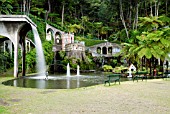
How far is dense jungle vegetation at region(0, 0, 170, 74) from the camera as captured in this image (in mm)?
28728

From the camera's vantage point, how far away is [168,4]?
4256cm

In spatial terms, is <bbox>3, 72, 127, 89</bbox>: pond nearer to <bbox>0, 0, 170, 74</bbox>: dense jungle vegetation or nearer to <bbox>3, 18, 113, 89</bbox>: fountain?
<bbox>3, 18, 113, 89</bbox>: fountain

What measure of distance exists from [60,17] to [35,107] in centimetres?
4864

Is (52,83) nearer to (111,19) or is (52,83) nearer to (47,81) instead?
(47,81)

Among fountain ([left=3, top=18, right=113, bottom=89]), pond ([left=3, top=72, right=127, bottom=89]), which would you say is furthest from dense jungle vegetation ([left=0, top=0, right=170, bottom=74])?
pond ([left=3, top=72, right=127, bottom=89])

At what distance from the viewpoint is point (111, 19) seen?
2323 inches

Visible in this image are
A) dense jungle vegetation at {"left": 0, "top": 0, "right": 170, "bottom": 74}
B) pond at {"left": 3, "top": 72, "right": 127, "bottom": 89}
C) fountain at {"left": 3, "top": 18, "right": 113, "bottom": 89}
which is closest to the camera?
pond at {"left": 3, "top": 72, "right": 127, "bottom": 89}

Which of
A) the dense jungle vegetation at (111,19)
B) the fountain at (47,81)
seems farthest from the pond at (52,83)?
the dense jungle vegetation at (111,19)

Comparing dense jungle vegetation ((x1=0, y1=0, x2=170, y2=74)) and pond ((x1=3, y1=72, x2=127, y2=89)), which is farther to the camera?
dense jungle vegetation ((x1=0, y1=0, x2=170, y2=74))

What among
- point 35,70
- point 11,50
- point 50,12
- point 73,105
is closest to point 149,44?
point 35,70

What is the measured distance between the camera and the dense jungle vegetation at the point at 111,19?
2873 cm

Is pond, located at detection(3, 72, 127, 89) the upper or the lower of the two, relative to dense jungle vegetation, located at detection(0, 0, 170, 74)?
lower

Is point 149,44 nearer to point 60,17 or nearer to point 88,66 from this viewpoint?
point 88,66

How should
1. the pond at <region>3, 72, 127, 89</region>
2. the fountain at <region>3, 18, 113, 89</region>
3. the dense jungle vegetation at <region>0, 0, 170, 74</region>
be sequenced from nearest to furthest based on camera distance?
the pond at <region>3, 72, 127, 89</region>, the fountain at <region>3, 18, 113, 89</region>, the dense jungle vegetation at <region>0, 0, 170, 74</region>
